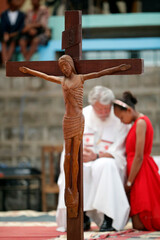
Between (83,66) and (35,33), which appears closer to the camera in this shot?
(83,66)

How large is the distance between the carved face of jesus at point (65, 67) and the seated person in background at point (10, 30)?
656cm

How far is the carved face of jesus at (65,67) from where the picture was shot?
166 inches

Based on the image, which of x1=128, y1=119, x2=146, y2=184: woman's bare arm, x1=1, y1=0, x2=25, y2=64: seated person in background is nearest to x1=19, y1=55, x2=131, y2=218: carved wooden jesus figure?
x1=128, y1=119, x2=146, y2=184: woman's bare arm

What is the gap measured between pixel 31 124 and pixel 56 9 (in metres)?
3.47

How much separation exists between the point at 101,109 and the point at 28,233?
1.68 m

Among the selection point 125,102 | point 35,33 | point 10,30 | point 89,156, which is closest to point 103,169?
point 89,156

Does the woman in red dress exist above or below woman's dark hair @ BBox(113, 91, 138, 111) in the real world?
below

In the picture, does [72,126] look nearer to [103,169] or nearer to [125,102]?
[103,169]

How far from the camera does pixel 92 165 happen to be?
5762 mm

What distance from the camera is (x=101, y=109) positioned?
6.09 metres

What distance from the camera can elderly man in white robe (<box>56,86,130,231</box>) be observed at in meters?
5.54

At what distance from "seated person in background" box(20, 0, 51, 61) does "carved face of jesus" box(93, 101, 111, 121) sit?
186 inches

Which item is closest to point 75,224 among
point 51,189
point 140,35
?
point 51,189

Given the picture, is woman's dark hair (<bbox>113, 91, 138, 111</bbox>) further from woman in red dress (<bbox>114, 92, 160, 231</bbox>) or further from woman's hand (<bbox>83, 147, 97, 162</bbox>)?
woman's hand (<bbox>83, 147, 97, 162</bbox>)
